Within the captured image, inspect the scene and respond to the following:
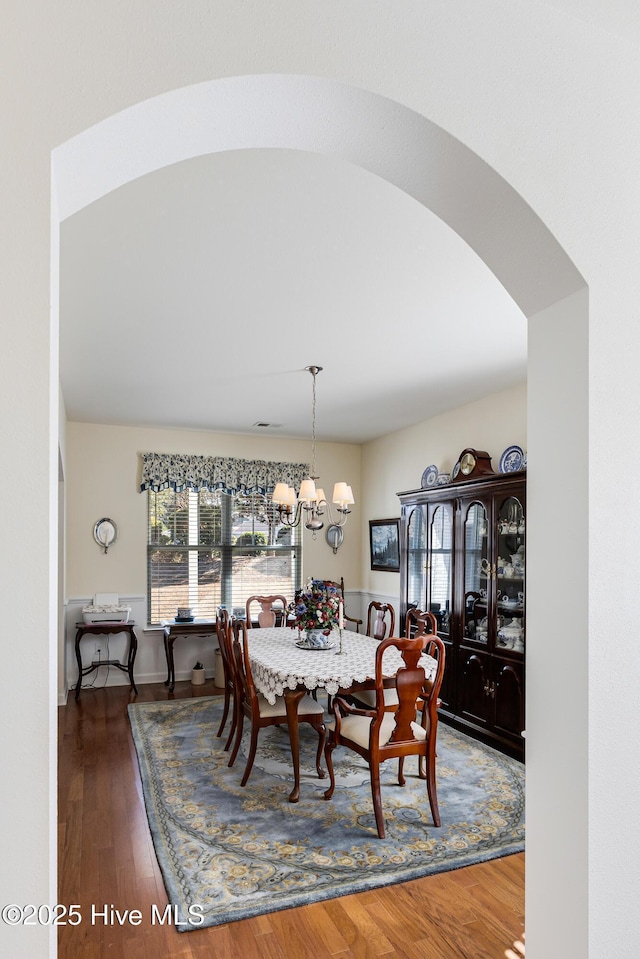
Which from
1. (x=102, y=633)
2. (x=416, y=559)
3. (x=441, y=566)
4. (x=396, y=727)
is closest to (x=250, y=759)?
(x=396, y=727)

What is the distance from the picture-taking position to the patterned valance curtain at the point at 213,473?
6.82m

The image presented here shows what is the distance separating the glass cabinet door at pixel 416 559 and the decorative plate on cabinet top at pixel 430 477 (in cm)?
43

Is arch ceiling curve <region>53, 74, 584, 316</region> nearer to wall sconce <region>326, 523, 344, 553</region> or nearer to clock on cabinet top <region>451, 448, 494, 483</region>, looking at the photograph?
clock on cabinet top <region>451, 448, 494, 483</region>

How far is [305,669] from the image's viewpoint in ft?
11.9

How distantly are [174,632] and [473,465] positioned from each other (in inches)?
138

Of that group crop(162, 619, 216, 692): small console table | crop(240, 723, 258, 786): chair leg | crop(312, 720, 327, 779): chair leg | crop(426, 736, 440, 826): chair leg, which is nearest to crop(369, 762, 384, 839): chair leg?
crop(426, 736, 440, 826): chair leg

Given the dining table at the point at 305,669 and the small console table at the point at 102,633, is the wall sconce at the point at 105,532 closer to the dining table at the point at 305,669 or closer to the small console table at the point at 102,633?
the small console table at the point at 102,633

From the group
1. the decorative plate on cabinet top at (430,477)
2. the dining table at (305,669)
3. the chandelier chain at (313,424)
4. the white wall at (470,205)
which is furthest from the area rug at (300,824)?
the decorative plate on cabinet top at (430,477)

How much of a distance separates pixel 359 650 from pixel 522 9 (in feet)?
12.2

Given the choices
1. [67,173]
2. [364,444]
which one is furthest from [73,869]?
[364,444]

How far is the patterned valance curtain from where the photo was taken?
269 inches

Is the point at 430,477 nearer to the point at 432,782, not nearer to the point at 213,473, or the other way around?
the point at 213,473

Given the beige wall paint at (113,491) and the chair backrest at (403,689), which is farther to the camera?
the beige wall paint at (113,491)

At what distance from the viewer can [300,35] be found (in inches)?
45.1
